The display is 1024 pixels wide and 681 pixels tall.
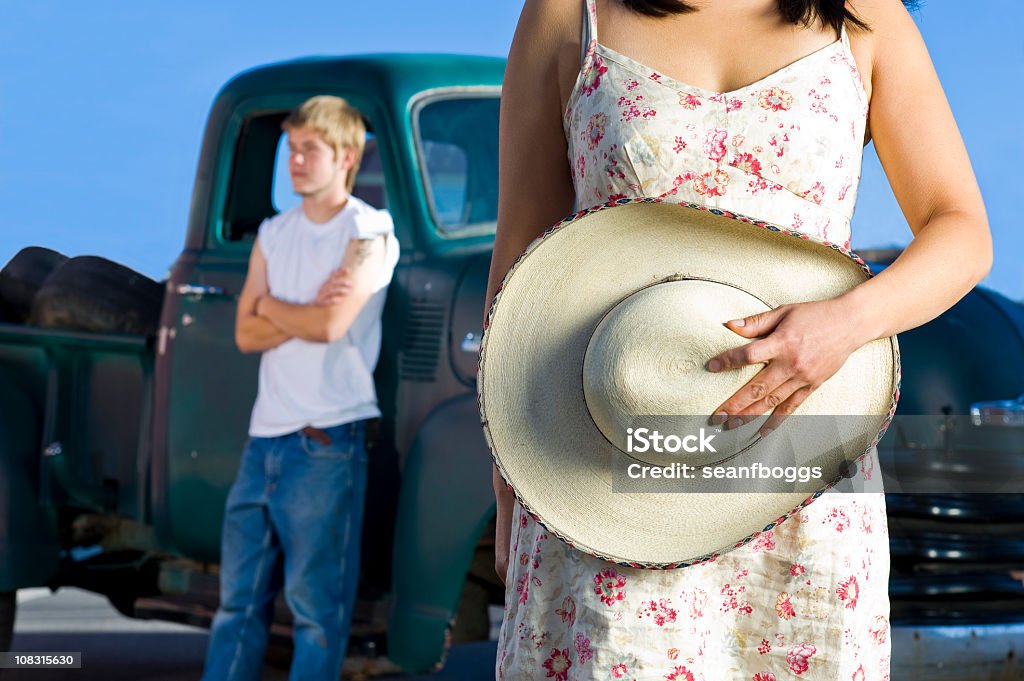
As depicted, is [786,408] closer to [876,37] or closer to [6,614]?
[876,37]

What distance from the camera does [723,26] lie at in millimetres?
1426

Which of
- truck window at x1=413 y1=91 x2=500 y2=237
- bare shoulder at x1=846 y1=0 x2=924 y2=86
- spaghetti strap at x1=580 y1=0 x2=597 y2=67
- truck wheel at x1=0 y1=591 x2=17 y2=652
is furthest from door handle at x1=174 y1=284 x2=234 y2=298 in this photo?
bare shoulder at x1=846 y1=0 x2=924 y2=86

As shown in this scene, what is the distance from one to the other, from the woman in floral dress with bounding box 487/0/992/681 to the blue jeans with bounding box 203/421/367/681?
193 cm

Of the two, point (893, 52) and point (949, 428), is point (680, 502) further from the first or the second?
point (949, 428)

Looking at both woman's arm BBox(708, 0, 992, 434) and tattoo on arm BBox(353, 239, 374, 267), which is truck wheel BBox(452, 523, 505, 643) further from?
woman's arm BBox(708, 0, 992, 434)

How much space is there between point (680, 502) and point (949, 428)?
1810mm

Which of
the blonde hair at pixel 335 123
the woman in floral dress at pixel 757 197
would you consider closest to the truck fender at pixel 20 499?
the blonde hair at pixel 335 123

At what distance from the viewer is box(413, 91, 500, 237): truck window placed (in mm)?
3598

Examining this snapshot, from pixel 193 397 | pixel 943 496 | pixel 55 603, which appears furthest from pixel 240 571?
pixel 55 603

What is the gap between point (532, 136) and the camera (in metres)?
1.51

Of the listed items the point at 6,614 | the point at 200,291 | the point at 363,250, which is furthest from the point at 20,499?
the point at 363,250

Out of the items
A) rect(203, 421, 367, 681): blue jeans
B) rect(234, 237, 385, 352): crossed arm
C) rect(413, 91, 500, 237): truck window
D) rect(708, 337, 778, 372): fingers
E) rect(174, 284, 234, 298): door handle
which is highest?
rect(413, 91, 500, 237): truck window

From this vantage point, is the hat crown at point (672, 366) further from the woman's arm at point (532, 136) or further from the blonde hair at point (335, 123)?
the blonde hair at point (335, 123)

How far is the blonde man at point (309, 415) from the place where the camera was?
3326 mm
